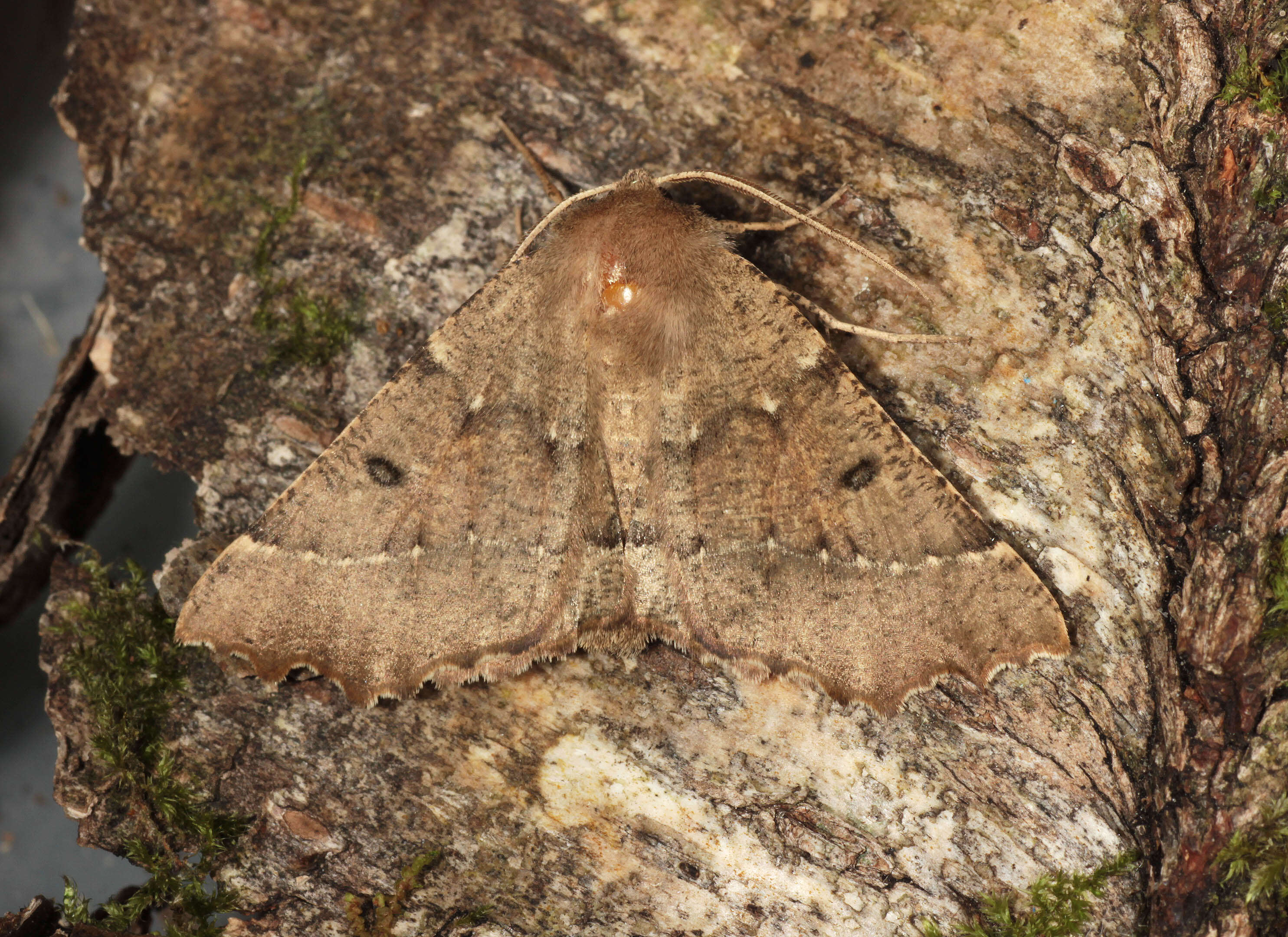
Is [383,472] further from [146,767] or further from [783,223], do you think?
[783,223]

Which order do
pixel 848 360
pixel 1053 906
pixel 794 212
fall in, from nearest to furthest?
1. pixel 1053 906
2. pixel 794 212
3. pixel 848 360

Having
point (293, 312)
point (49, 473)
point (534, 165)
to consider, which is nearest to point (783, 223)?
point (534, 165)

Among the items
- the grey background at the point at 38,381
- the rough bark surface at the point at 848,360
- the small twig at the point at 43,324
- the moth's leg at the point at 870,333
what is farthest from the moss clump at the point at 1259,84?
the small twig at the point at 43,324

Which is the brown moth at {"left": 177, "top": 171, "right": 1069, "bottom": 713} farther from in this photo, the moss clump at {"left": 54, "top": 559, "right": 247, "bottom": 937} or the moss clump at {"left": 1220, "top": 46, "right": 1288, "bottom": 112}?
the moss clump at {"left": 1220, "top": 46, "right": 1288, "bottom": 112}

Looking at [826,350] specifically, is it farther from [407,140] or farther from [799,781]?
[407,140]

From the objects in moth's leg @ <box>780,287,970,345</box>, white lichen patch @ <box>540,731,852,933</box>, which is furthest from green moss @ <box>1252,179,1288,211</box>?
white lichen patch @ <box>540,731,852,933</box>

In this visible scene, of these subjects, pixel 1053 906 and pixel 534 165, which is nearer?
pixel 1053 906

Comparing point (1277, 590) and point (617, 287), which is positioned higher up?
point (617, 287)

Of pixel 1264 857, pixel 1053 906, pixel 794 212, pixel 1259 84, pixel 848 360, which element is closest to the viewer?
pixel 1264 857
